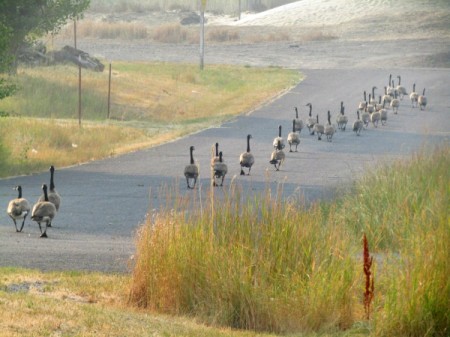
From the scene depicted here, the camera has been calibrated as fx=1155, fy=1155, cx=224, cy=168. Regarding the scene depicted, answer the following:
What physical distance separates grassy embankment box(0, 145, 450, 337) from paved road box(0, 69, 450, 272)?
3.30ft

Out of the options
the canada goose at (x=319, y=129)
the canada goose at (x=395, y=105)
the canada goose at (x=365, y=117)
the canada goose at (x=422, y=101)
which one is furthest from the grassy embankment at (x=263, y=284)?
the canada goose at (x=422, y=101)

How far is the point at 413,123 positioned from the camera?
48.2 metres

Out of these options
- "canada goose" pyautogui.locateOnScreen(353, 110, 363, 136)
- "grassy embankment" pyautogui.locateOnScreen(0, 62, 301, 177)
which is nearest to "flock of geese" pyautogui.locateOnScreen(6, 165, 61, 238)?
"grassy embankment" pyautogui.locateOnScreen(0, 62, 301, 177)

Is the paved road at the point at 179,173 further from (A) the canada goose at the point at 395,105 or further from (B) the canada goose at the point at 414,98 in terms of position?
(A) the canada goose at the point at 395,105

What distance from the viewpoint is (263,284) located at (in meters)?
14.2

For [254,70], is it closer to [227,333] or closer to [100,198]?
[100,198]

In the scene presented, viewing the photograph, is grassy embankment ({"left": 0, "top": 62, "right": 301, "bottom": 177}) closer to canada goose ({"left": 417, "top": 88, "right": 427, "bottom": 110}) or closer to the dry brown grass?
canada goose ({"left": 417, "top": 88, "right": 427, "bottom": 110})

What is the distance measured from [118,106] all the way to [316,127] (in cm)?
1411

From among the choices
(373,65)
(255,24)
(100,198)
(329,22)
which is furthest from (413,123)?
(255,24)

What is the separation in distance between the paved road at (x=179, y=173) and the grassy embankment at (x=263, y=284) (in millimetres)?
1006

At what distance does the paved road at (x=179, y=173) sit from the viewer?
20.0 meters

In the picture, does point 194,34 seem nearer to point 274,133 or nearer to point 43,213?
point 274,133

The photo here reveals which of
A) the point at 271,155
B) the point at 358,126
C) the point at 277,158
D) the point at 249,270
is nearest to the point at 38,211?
the point at 249,270

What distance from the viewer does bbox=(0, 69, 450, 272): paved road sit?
20.0 meters
